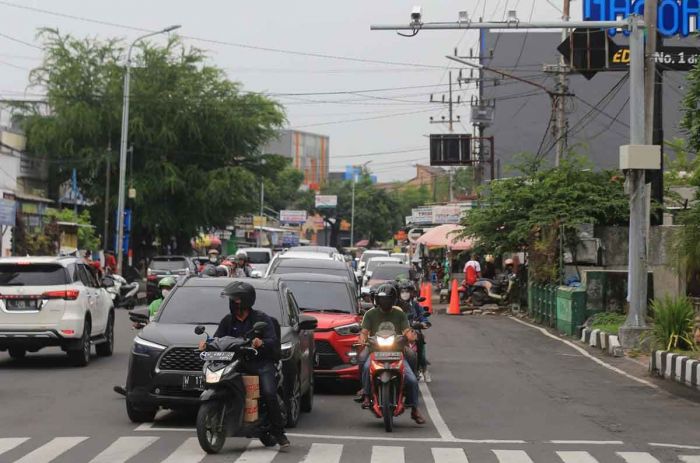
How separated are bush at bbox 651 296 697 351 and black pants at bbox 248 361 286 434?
448 inches

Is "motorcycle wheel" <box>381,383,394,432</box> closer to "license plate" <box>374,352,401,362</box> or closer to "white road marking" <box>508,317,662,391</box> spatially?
"license plate" <box>374,352,401,362</box>

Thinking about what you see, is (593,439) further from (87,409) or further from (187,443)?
(87,409)

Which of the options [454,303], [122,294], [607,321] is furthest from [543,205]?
[122,294]

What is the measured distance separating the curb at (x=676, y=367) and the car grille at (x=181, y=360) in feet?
28.9

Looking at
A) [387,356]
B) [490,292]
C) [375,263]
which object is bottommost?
[387,356]

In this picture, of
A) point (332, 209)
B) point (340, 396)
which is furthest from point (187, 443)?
point (332, 209)

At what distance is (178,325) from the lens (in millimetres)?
13391

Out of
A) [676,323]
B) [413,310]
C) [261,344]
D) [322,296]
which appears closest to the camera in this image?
[261,344]

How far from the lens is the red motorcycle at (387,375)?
13039 millimetres

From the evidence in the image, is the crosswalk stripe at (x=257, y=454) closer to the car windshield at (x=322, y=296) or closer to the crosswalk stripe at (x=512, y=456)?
the crosswalk stripe at (x=512, y=456)

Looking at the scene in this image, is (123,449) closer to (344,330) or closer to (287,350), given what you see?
(287,350)

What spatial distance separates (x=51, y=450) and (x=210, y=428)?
153 cm

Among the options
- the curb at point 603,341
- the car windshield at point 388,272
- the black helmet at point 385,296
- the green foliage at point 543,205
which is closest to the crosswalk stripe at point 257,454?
the black helmet at point 385,296

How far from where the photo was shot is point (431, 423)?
555 inches
